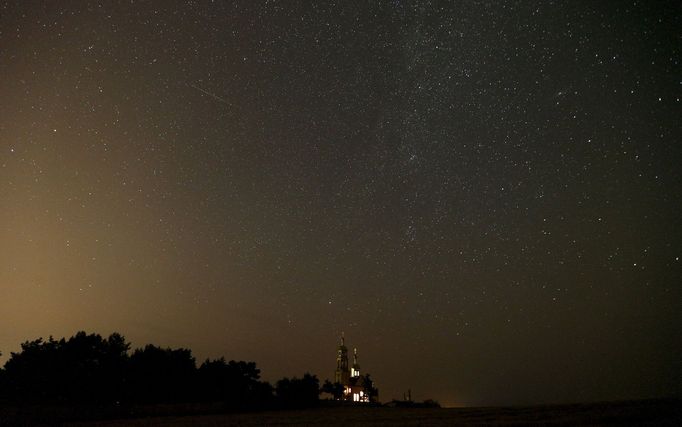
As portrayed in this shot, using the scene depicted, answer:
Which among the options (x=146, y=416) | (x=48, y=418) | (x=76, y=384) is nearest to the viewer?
(x=48, y=418)

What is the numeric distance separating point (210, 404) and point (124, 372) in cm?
717

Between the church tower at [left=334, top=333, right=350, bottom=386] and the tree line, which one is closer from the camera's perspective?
the tree line

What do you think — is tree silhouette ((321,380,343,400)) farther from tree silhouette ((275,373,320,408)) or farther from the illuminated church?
the illuminated church

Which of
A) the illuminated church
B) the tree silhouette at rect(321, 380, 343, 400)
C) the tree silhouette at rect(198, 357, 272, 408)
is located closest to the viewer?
the tree silhouette at rect(198, 357, 272, 408)

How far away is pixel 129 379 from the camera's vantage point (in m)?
33.1

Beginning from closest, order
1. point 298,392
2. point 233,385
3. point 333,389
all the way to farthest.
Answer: point 298,392
point 233,385
point 333,389

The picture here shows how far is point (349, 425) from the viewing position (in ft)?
47.3

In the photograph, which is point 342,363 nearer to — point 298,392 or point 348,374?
point 348,374

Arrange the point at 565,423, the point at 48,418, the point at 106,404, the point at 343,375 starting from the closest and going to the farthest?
1. the point at 565,423
2. the point at 48,418
3. the point at 106,404
4. the point at 343,375

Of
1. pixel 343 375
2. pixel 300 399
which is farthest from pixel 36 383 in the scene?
pixel 343 375

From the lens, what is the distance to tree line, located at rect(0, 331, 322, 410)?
3153cm

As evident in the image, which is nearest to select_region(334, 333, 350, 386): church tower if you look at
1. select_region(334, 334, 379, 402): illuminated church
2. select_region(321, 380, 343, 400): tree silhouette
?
select_region(334, 334, 379, 402): illuminated church

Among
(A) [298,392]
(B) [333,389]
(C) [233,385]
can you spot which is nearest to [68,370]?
(C) [233,385]

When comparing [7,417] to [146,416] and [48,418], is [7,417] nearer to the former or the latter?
[48,418]
